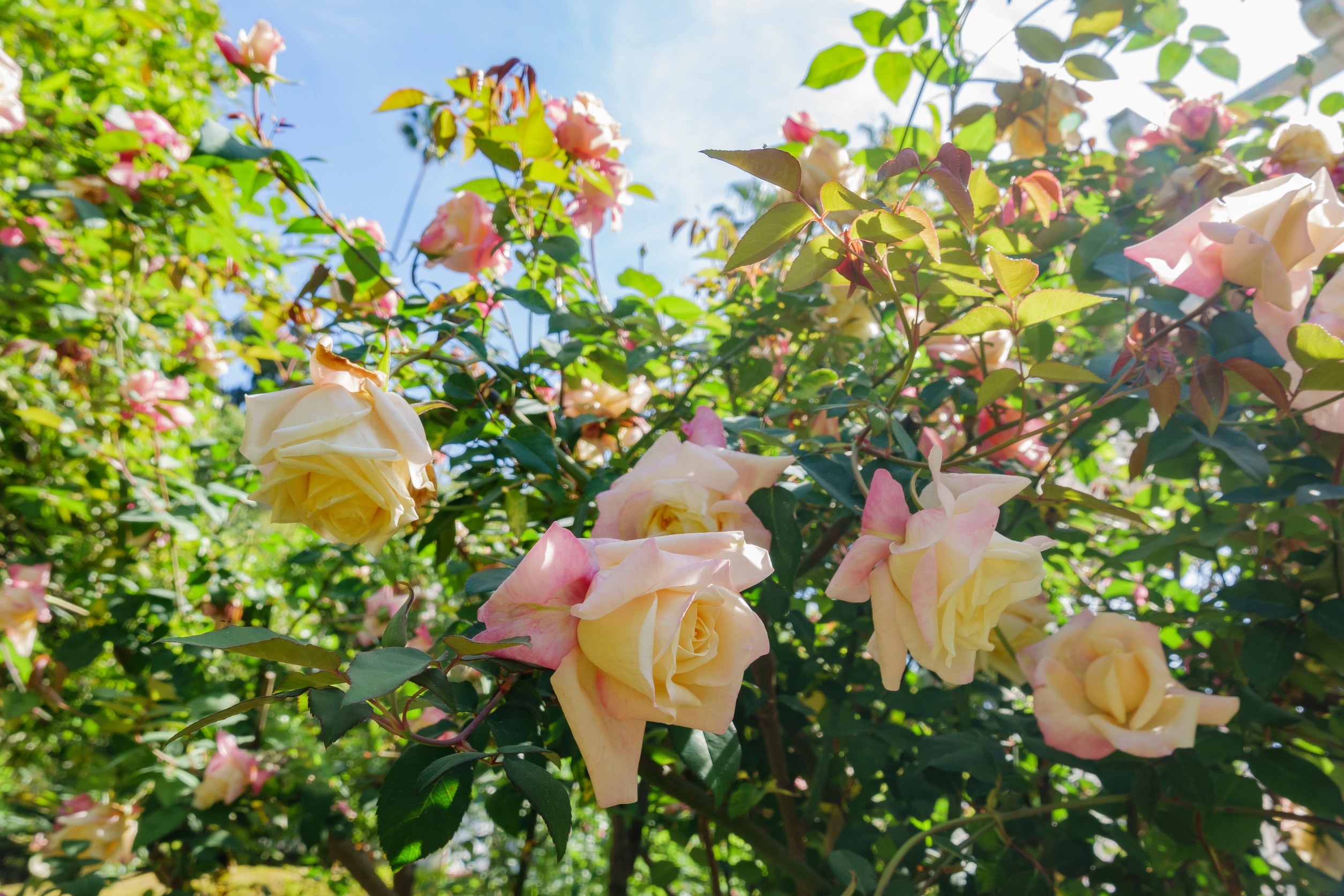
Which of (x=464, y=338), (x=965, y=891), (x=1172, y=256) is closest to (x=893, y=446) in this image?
(x=1172, y=256)

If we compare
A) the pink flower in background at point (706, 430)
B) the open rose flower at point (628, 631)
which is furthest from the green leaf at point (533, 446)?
the open rose flower at point (628, 631)

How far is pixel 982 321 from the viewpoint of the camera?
1.86ft

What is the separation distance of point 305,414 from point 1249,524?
44.5 inches

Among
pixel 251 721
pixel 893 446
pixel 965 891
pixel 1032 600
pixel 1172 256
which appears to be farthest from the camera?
pixel 251 721

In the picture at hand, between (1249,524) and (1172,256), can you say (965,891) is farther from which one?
(1172,256)

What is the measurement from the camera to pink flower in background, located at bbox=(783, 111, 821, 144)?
1.10 metres

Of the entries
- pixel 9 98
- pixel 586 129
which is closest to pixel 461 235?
pixel 586 129

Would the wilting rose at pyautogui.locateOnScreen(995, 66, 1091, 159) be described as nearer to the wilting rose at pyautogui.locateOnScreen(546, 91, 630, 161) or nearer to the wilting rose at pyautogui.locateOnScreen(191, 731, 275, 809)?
the wilting rose at pyautogui.locateOnScreen(546, 91, 630, 161)

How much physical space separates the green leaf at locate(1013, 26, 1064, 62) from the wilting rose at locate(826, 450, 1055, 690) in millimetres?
788

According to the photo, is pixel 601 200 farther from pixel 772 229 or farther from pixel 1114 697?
→ pixel 1114 697

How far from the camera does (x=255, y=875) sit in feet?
9.25

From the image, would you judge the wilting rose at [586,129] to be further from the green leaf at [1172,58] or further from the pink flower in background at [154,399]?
the pink flower in background at [154,399]

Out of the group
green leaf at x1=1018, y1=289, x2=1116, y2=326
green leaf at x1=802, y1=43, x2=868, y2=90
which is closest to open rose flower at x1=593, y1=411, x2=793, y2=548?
green leaf at x1=1018, y1=289, x2=1116, y2=326

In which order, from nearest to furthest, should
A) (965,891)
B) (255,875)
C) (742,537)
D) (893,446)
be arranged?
(742,537) → (893,446) → (965,891) → (255,875)
